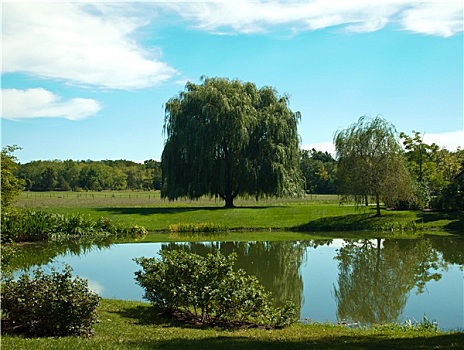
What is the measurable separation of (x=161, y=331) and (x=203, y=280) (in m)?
1.69

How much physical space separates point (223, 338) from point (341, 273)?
36.8 ft

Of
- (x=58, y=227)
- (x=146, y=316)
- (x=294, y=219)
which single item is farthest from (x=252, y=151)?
(x=146, y=316)

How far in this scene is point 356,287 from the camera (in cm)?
1666

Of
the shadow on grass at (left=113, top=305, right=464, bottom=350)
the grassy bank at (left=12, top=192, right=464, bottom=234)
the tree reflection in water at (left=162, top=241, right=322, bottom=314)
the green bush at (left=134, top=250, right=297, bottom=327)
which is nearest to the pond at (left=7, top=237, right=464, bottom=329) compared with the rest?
the tree reflection in water at (left=162, top=241, right=322, bottom=314)

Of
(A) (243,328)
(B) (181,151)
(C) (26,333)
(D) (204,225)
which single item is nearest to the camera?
(C) (26,333)

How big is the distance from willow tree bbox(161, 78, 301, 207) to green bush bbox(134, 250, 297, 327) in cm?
2958

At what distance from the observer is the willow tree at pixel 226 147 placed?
41.5m

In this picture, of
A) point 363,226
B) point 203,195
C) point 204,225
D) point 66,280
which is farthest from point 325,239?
point 66,280

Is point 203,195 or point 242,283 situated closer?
point 242,283

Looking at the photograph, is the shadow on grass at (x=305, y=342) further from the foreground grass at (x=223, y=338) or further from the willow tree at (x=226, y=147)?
the willow tree at (x=226, y=147)

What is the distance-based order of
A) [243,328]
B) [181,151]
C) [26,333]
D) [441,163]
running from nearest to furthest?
[26,333], [243,328], [181,151], [441,163]

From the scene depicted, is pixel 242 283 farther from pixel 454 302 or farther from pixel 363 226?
pixel 363 226

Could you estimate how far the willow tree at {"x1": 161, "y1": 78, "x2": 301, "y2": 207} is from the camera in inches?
1633

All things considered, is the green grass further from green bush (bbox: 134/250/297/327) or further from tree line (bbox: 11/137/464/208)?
green bush (bbox: 134/250/297/327)
